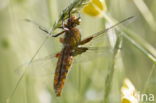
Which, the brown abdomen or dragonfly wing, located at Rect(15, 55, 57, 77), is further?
dragonfly wing, located at Rect(15, 55, 57, 77)

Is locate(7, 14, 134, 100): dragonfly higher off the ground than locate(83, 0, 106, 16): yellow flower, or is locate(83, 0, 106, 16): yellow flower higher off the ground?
locate(83, 0, 106, 16): yellow flower

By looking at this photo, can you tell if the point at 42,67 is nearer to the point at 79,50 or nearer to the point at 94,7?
the point at 79,50

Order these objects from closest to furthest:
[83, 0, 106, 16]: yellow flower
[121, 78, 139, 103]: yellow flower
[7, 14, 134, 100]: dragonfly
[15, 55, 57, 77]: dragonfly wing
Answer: [121, 78, 139, 103]: yellow flower, [83, 0, 106, 16]: yellow flower, [7, 14, 134, 100]: dragonfly, [15, 55, 57, 77]: dragonfly wing

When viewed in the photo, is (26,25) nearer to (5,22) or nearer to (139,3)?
(5,22)

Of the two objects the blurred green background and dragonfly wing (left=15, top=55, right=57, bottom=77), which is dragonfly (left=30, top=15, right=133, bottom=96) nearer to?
the blurred green background

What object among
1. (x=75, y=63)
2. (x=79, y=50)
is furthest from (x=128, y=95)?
(x=75, y=63)

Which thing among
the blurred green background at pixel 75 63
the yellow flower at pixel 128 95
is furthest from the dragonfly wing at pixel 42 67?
the yellow flower at pixel 128 95

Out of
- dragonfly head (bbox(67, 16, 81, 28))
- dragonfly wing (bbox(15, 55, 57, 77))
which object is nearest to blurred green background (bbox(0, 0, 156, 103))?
dragonfly wing (bbox(15, 55, 57, 77))
